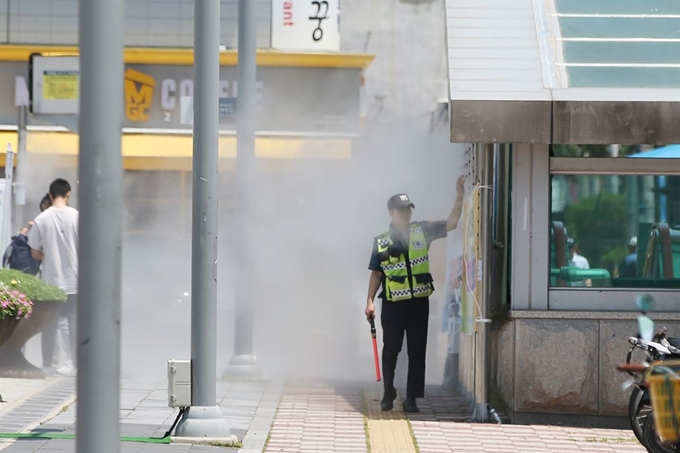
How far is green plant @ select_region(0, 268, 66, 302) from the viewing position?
970cm

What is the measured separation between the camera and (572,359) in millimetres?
8734

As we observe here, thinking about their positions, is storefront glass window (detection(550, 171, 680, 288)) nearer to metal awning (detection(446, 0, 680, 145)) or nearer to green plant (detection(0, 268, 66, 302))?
metal awning (detection(446, 0, 680, 145))

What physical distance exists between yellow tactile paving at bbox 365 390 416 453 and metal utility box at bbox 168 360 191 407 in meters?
1.23

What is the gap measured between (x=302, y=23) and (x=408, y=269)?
13141mm

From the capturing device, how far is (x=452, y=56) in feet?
29.8

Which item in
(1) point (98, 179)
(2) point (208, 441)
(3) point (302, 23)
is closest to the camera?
(1) point (98, 179)

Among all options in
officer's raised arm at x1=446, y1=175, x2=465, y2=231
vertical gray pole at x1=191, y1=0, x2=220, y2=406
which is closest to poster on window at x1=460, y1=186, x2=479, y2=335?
officer's raised arm at x1=446, y1=175, x2=465, y2=231

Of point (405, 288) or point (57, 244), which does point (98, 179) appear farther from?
point (57, 244)

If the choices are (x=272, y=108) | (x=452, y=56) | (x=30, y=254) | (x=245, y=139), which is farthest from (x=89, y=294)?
(x=272, y=108)

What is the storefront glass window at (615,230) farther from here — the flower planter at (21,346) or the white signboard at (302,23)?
the white signboard at (302,23)

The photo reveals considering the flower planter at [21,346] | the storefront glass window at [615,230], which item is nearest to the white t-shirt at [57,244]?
the flower planter at [21,346]

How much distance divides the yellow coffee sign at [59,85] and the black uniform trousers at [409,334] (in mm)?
3011

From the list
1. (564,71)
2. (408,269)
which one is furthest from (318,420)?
(564,71)

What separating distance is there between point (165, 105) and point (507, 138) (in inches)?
572
